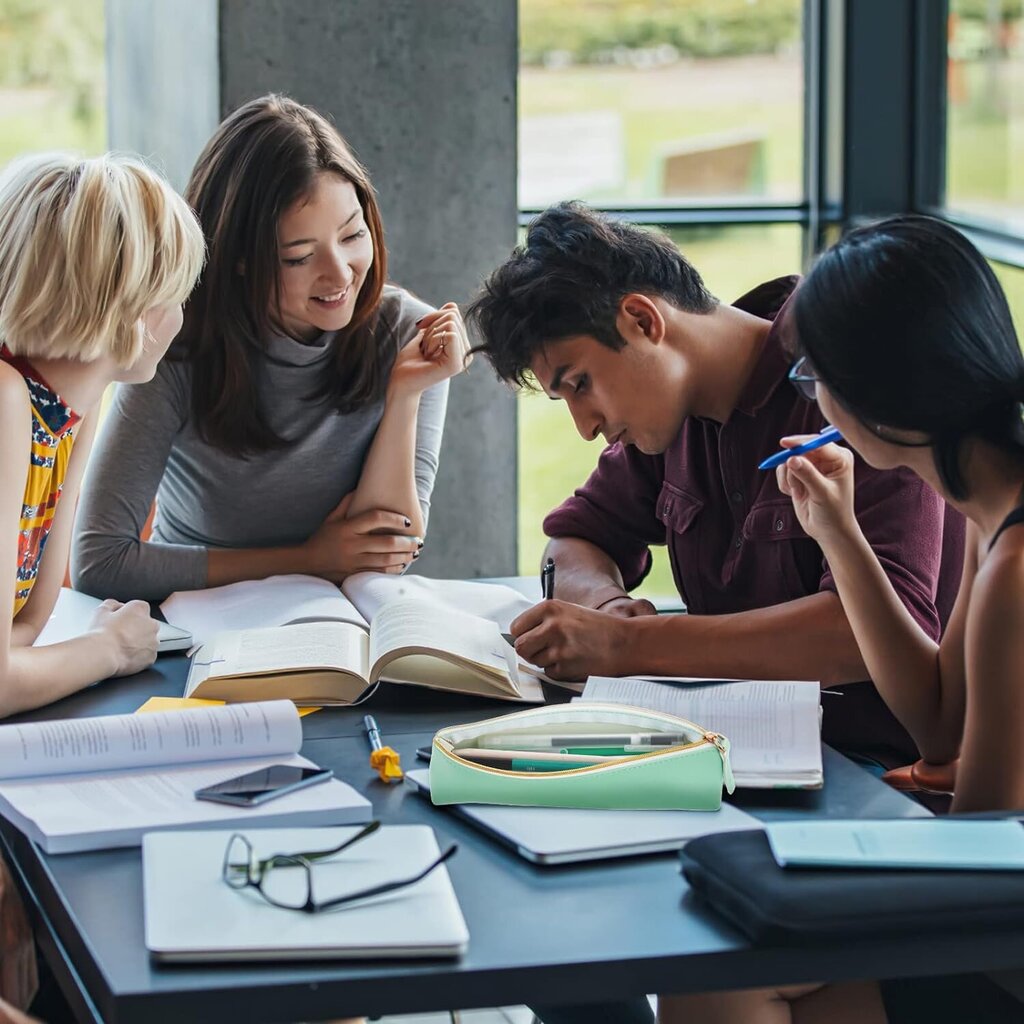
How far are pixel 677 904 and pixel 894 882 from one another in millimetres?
169

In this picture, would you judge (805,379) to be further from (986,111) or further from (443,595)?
(986,111)

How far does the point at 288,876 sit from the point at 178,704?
1.88ft

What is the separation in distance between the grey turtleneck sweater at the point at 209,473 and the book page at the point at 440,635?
562mm

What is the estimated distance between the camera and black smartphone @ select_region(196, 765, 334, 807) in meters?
1.36

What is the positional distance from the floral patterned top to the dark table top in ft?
2.49

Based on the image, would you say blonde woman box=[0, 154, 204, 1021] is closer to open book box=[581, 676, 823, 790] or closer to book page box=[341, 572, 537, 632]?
book page box=[341, 572, 537, 632]

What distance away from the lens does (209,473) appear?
2463 millimetres

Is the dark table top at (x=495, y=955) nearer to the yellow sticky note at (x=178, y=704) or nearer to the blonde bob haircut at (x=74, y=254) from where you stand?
the yellow sticky note at (x=178, y=704)

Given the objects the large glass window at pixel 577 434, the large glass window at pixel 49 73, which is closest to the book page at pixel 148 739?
the large glass window at pixel 577 434

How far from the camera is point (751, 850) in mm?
1148

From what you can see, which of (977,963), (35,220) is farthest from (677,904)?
(35,220)

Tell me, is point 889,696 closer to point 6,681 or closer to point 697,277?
point 697,277

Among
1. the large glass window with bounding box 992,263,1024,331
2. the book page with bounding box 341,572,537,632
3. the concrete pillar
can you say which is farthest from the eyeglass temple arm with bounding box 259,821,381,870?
the large glass window with bounding box 992,263,1024,331

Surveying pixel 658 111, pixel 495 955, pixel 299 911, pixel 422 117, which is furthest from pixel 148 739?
pixel 658 111
